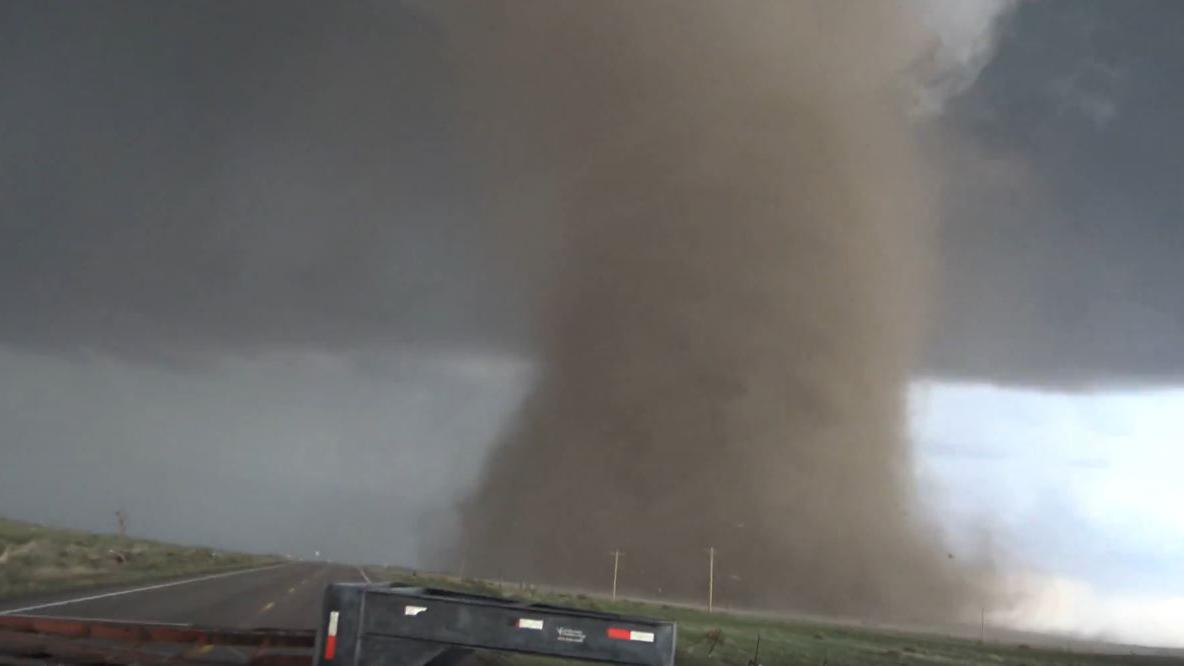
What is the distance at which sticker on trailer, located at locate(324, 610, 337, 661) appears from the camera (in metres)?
7.50

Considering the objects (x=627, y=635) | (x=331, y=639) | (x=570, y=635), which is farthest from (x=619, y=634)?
(x=331, y=639)

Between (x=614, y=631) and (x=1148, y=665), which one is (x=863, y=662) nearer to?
(x=614, y=631)

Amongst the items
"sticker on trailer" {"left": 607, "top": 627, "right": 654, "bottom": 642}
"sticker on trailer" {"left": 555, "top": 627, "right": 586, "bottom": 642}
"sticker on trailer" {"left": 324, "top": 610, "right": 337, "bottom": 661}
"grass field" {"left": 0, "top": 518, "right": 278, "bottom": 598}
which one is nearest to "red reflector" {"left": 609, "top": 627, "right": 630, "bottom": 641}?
"sticker on trailer" {"left": 607, "top": 627, "right": 654, "bottom": 642}

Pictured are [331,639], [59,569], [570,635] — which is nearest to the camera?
[570,635]

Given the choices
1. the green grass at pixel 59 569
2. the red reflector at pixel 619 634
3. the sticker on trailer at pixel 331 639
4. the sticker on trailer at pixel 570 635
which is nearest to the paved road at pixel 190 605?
the green grass at pixel 59 569

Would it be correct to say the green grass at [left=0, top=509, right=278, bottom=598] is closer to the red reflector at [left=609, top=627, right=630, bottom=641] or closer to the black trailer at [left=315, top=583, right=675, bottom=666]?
the black trailer at [left=315, top=583, right=675, bottom=666]

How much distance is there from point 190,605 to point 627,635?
887 inches

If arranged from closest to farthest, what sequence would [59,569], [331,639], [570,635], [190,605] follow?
1. [570,635]
2. [331,639]
3. [190,605]
4. [59,569]

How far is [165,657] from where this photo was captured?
10.3m

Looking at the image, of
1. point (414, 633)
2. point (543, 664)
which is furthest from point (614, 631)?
point (543, 664)

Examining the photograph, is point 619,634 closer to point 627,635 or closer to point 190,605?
point 627,635

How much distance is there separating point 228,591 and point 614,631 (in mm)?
31232

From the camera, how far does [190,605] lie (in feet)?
86.6

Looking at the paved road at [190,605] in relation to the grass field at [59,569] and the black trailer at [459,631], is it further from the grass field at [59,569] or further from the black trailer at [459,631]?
the black trailer at [459,631]
